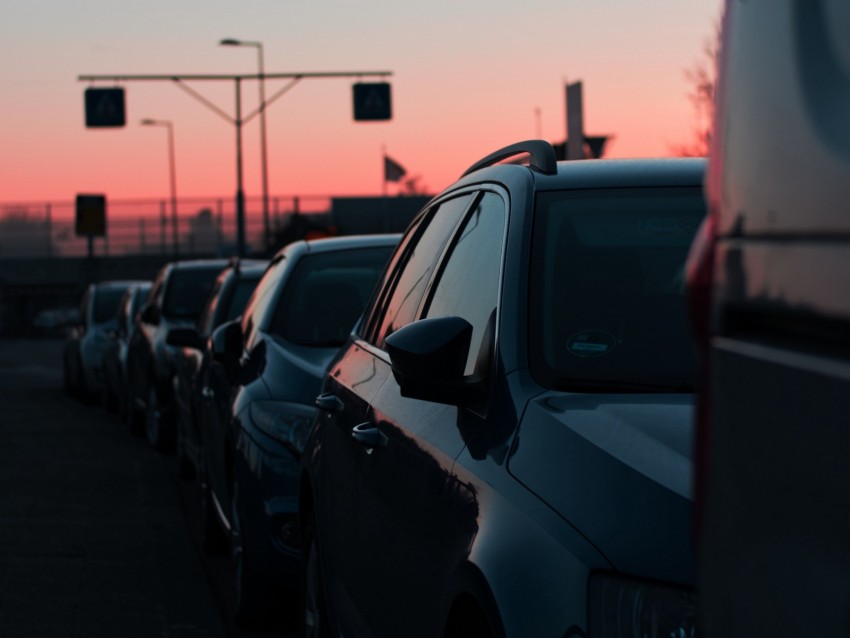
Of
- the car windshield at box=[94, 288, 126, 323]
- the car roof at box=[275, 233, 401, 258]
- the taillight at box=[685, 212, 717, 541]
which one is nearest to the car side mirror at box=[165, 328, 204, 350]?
the car roof at box=[275, 233, 401, 258]

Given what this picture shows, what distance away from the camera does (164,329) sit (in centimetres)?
1464

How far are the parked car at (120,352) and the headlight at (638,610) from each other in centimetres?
1612

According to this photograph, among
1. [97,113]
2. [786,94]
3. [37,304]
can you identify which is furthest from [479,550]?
[37,304]

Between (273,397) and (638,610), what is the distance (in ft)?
15.5

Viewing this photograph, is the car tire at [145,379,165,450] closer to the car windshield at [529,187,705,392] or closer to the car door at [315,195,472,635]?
the car door at [315,195,472,635]

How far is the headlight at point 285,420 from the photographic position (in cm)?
661

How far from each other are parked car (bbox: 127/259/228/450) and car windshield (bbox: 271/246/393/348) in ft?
19.8

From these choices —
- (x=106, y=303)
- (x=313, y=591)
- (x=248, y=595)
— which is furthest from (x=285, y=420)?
Answer: (x=106, y=303)

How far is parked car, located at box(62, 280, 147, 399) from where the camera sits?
22578 millimetres

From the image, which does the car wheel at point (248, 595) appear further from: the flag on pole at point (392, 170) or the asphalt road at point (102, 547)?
the flag on pole at point (392, 170)

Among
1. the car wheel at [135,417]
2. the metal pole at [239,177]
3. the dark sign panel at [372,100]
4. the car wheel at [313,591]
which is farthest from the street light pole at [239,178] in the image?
the car wheel at [313,591]

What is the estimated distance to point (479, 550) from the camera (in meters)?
2.78

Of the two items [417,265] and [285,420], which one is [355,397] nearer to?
[417,265]

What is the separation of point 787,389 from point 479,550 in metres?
1.25
